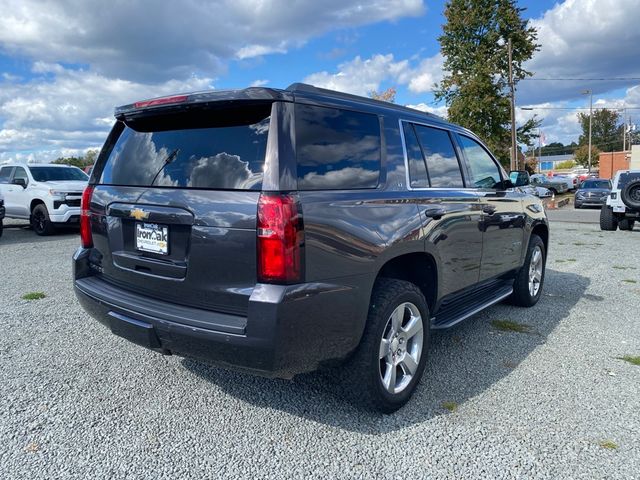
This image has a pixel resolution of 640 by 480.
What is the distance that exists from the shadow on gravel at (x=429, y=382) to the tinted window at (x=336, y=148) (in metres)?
1.19

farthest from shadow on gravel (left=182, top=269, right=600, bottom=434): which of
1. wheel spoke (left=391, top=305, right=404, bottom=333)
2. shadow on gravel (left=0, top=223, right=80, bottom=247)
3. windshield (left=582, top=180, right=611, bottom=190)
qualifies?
windshield (left=582, top=180, right=611, bottom=190)

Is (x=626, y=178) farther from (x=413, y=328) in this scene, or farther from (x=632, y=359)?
A: (x=413, y=328)

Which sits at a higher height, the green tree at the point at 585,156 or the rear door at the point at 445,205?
the green tree at the point at 585,156

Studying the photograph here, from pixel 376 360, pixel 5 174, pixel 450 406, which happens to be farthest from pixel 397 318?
pixel 5 174

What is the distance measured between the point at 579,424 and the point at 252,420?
1922 mm

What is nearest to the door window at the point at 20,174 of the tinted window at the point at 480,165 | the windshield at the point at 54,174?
the windshield at the point at 54,174

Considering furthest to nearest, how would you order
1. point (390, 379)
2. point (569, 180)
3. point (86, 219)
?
point (569, 180) → point (86, 219) → point (390, 379)

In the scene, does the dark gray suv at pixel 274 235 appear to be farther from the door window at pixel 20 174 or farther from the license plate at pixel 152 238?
the door window at pixel 20 174

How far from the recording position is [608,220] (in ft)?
43.3

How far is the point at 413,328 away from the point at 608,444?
1.21m

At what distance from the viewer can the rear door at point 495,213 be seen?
4.19m

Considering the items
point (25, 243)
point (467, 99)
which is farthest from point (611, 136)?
point (25, 243)

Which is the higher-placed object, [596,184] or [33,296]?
[596,184]

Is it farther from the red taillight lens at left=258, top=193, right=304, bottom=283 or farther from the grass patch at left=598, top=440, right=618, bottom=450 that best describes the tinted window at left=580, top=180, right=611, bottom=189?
the red taillight lens at left=258, top=193, right=304, bottom=283
